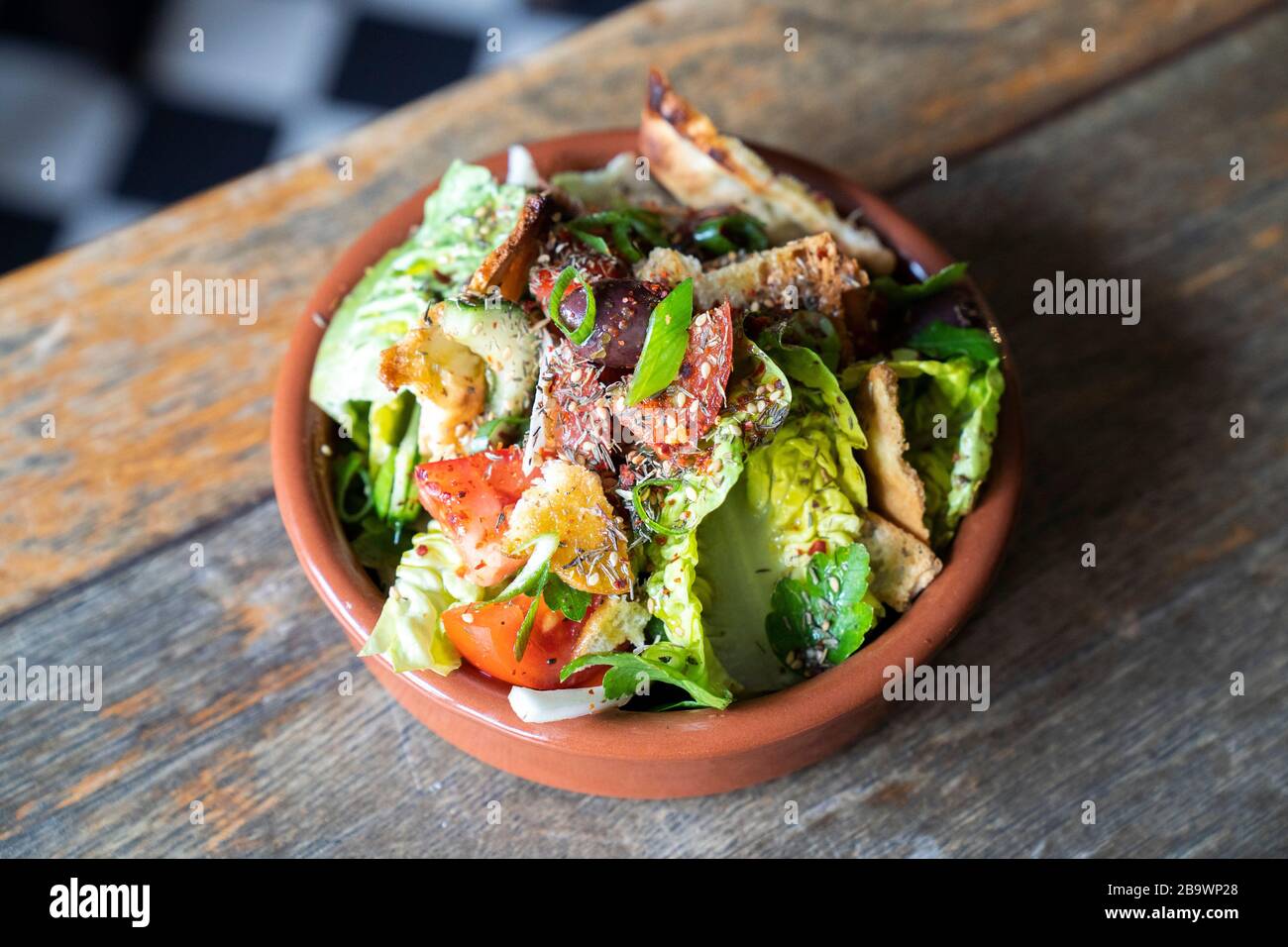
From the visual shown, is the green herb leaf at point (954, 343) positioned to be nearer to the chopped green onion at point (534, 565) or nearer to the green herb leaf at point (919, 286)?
the green herb leaf at point (919, 286)

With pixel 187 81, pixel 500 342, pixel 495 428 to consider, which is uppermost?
pixel 187 81

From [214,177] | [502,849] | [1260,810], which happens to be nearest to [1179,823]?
[1260,810]

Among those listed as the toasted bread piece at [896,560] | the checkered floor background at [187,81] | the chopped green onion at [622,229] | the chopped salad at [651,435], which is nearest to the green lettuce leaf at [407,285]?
the chopped salad at [651,435]

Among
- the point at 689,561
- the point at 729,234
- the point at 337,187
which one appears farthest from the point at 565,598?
the point at 337,187

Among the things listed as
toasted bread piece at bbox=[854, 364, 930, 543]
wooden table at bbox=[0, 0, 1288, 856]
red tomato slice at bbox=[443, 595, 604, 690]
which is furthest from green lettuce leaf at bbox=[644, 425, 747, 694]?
wooden table at bbox=[0, 0, 1288, 856]

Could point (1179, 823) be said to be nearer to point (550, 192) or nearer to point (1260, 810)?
point (1260, 810)

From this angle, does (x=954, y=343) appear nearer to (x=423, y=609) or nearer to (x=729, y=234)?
(x=729, y=234)

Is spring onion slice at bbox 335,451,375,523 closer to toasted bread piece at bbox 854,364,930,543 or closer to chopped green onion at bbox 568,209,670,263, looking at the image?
chopped green onion at bbox 568,209,670,263
